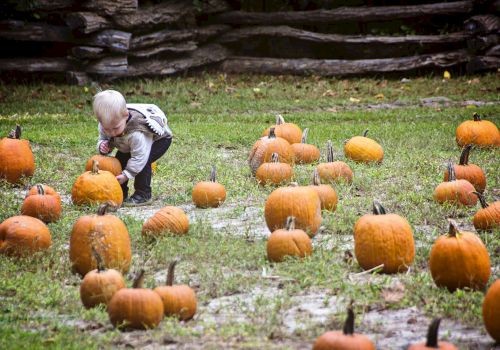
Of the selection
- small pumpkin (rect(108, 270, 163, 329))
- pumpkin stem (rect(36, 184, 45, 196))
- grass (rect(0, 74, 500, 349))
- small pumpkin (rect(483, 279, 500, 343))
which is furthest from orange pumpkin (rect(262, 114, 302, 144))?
small pumpkin (rect(483, 279, 500, 343))

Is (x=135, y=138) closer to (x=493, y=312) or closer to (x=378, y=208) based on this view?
(x=378, y=208)

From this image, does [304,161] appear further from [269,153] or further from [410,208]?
[410,208]

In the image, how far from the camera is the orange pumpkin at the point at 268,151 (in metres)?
7.62

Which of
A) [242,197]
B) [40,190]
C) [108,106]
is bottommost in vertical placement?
[242,197]

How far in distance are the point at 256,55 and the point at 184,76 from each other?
2.47 meters

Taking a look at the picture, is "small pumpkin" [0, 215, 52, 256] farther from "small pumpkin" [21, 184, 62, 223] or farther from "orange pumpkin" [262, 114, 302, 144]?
"orange pumpkin" [262, 114, 302, 144]

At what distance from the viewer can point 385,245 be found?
469 centimetres

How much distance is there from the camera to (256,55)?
17.3 meters

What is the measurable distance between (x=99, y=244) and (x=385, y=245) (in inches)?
64.2

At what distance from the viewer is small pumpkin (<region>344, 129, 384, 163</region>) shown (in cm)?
818

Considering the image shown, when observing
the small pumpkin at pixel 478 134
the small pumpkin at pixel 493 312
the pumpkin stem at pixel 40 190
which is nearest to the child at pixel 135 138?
the pumpkin stem at pixel 40 190

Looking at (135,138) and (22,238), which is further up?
(135,138)

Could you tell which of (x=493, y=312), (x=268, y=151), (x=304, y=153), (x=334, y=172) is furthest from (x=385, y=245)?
(x=304, y=153)

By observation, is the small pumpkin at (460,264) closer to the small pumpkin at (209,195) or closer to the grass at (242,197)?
the grass at (242,197)
